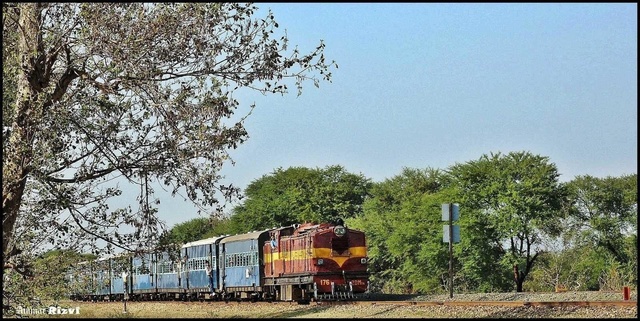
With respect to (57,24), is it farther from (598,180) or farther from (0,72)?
(598,180)

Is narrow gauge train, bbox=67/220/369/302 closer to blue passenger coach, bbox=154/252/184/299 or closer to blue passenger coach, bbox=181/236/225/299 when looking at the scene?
blue passenger coach, bbox=181/236/225/299

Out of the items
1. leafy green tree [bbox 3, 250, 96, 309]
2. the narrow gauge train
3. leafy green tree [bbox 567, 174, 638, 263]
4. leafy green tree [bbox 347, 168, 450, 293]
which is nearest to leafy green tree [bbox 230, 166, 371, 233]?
leafy green tree [bbox 347, 168, 450, 293]

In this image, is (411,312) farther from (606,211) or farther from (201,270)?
(606,211)

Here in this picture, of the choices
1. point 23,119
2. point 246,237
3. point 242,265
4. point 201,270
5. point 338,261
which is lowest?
point 201,270

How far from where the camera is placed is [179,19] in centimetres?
1855

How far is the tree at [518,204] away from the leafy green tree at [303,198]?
22.6 metres

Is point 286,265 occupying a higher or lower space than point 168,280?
higher

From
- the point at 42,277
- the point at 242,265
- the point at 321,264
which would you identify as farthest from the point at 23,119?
the point at 242,265

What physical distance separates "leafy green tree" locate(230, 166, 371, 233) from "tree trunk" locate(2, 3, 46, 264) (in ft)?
206

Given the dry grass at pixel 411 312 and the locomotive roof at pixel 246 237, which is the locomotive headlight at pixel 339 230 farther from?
the locomotive roof at pixel 246 237

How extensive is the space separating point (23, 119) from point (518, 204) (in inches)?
1768

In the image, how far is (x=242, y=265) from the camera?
1411 inches

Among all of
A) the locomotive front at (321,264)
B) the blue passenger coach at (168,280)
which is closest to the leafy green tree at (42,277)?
the locomotive front at (321,264)

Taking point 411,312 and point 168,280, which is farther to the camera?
point 168,280
